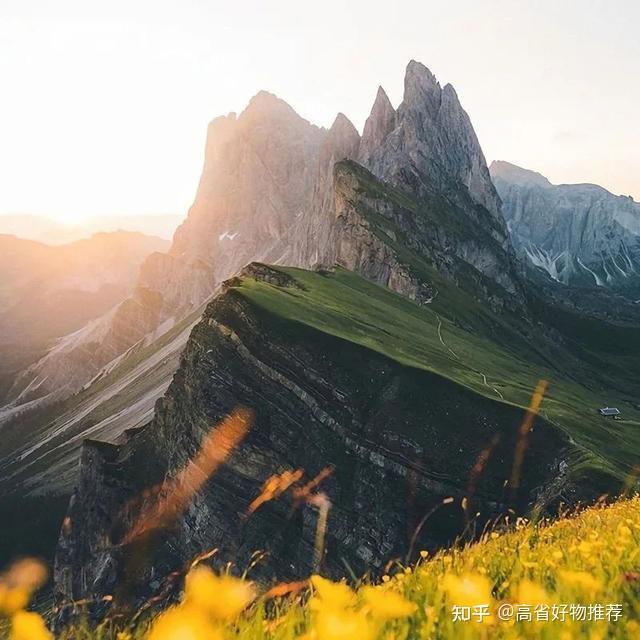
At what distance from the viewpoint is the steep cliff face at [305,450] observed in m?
50.5

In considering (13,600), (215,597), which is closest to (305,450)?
(13,600)

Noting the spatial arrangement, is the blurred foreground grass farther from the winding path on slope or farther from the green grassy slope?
the winding path on slope

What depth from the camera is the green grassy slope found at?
6256 cm

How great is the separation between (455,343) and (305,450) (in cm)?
5427

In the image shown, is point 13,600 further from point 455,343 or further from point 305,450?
point 455,343

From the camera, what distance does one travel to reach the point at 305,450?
178 ft

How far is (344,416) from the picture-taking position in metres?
54.8

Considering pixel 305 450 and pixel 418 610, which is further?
pixel 305 450

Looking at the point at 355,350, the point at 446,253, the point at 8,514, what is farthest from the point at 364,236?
the point at 8,514

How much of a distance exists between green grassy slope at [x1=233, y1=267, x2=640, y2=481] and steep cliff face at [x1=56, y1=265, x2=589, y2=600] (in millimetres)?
1089

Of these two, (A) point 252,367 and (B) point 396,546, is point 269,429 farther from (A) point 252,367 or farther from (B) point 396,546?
(B) point 396,546

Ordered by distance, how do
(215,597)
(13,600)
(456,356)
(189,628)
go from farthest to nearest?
(456,356) < (13,600) < (215,597) < (189,628)

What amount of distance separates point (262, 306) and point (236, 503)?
21.7m

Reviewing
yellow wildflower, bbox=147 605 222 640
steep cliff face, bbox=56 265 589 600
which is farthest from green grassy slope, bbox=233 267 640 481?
yellow wildflower, bbox=147 605 222 640
